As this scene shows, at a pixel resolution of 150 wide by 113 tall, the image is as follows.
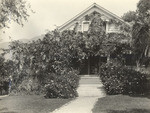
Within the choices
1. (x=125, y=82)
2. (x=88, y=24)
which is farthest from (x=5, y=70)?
(x=125, y=82)

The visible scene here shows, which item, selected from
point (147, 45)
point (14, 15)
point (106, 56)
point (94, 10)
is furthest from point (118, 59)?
point (14, 15)

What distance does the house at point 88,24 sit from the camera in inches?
1237

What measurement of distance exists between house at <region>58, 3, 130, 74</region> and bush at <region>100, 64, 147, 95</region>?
4307mm

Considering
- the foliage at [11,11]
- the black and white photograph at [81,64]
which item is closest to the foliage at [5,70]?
the black and white photograph at [81,64]

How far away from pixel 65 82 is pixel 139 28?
6.98 meters

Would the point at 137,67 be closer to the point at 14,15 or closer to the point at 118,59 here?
the point at 118,59

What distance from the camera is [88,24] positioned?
33156 mm

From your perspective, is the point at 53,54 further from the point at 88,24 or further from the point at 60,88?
the point at 88,24

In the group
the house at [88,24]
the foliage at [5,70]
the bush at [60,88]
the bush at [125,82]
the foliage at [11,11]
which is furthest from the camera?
the house at [88,24]

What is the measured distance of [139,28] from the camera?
2055cm

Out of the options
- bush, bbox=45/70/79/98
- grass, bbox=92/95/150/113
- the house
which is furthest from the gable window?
grass, bbox=92/95/150/113

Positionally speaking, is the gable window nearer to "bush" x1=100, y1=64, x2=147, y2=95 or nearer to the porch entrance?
the porch entrance

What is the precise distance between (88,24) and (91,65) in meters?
4.08

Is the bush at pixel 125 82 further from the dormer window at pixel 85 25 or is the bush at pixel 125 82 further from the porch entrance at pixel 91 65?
the dormer window at pixel 85 25
